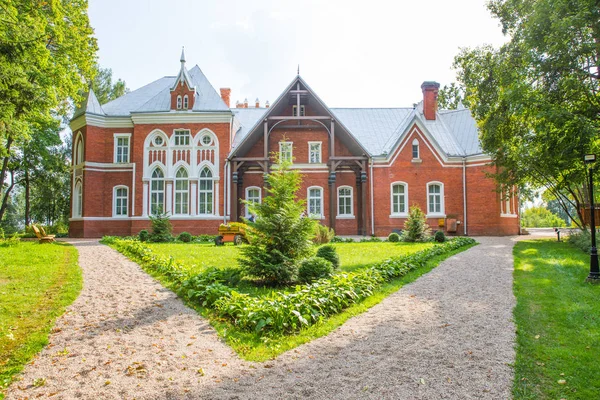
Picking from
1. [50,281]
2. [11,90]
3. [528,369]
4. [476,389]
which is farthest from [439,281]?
[11,90]

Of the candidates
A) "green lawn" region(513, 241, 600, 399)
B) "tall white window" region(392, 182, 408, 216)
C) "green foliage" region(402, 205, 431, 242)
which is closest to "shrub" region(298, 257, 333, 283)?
"green lawn" region(513, 241, 600, 399)

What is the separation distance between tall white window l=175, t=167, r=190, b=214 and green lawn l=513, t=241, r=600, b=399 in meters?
19.1

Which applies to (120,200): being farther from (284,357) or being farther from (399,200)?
(284,357)

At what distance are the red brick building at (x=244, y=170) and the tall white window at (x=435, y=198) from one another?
2.4 inches

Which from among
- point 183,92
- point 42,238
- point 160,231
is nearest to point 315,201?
point 160,231

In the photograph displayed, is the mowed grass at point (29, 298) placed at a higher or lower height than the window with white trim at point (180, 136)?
lower

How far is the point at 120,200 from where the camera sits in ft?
85.7

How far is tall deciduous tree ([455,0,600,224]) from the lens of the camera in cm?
1324

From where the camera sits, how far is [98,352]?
4887 mm

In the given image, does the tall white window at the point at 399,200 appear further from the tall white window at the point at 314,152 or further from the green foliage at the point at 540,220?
the green foliage at the point at 540,220

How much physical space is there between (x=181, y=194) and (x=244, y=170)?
4013 millimetres

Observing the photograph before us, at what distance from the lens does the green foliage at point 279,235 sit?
838cm

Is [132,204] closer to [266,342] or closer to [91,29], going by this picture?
[91,29]

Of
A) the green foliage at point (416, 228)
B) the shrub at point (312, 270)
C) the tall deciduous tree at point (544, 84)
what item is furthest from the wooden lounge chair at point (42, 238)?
the tall deciduous tree at point (544, 84)
